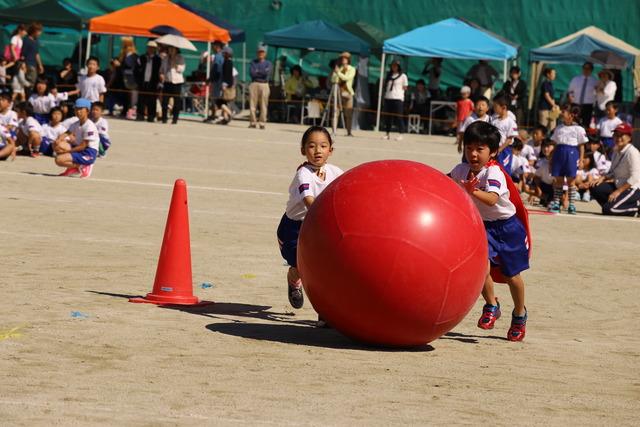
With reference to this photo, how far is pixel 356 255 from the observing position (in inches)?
306

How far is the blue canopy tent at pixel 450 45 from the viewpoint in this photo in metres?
33.9

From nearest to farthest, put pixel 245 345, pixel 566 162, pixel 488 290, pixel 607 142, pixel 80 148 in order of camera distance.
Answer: pixel 245 345 < pixel 488 290 < pixel 80 148 < pixel 566 162 < pixel 607 142

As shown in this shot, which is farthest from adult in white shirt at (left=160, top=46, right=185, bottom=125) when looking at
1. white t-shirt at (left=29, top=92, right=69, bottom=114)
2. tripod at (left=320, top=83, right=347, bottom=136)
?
white t-shirt at (left=29, top=92, right=69, bottom=114)

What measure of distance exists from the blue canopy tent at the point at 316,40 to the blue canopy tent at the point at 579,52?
4543 millimetres

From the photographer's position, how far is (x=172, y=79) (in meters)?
32.5

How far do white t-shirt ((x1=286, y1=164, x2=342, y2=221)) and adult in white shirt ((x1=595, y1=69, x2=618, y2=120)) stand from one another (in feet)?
69.5

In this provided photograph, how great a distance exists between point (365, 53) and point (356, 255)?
27.9m

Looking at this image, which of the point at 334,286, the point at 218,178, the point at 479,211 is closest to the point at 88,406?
the point at 334,286

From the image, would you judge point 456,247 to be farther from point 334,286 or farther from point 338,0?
point 338,0

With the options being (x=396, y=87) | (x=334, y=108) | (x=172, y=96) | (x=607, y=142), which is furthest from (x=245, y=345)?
(x=396, y=87)

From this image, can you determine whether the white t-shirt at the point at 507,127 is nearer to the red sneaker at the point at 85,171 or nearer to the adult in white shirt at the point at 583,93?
the red sneaker at the point at 85,171

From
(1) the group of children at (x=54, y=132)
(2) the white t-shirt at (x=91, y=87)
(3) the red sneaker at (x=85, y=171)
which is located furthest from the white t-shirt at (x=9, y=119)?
(2) the white t-shirt at (x=91, y=87)

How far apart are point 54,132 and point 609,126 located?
10.1 meters

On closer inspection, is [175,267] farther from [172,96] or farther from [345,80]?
[345,80]
